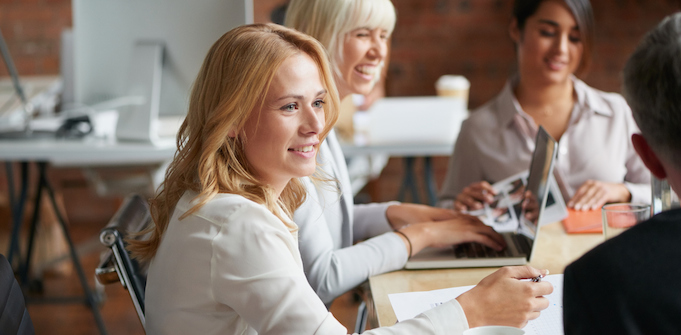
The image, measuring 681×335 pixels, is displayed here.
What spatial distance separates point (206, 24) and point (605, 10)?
264 centimetres

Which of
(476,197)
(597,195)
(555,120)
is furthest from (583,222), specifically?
(555,120)

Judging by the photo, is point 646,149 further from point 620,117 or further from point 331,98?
point 620,117

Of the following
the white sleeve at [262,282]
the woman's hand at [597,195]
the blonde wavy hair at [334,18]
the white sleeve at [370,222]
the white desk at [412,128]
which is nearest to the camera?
the white sleeve at [262,282]

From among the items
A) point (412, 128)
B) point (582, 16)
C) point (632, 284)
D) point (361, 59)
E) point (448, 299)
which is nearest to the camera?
point (632, 284)

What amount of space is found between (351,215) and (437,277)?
27 cm

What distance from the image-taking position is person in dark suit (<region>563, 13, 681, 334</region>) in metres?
0.60

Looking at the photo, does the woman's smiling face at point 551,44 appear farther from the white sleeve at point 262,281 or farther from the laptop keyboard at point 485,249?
the white sleeve at point 262,281

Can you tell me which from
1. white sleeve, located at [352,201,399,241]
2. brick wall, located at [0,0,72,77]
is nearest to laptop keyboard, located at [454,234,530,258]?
white sleeve, located at [352,201,399,241]

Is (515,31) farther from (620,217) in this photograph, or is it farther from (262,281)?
(262,281)

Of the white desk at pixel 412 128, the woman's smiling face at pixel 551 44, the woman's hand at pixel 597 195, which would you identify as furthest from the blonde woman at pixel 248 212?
the white desk at pixel 412 128

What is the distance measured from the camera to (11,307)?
0.89m

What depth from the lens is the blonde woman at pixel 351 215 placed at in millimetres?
1148

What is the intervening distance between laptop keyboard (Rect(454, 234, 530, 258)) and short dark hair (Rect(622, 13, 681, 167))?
23.7 inches

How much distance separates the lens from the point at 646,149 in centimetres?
70
